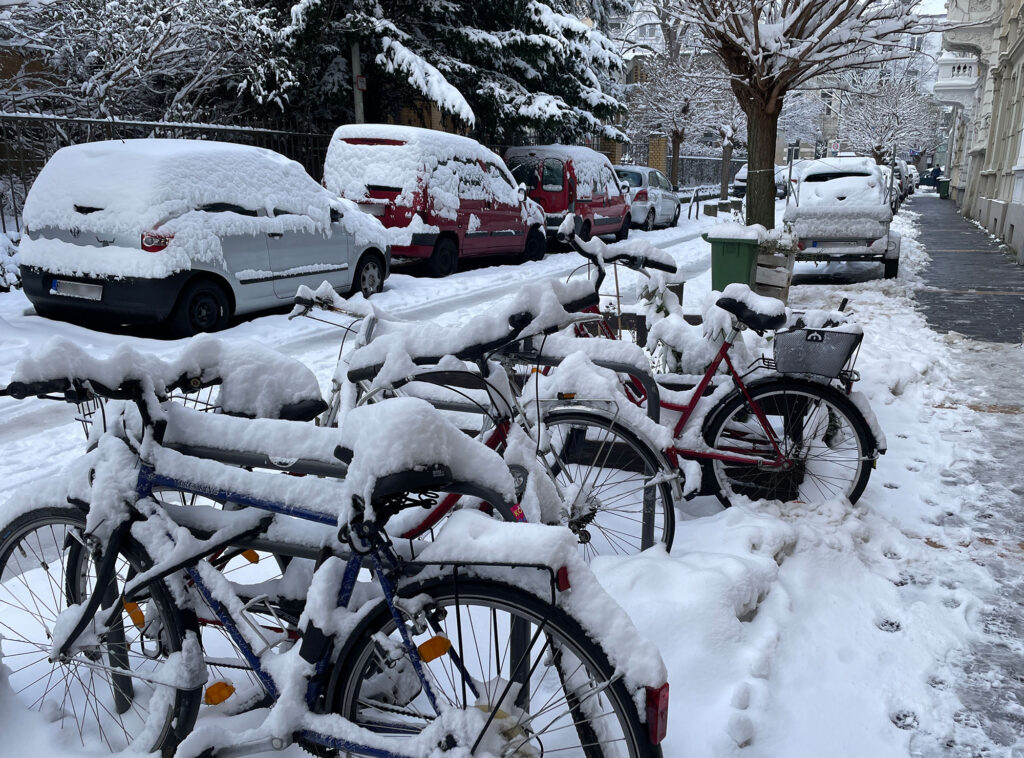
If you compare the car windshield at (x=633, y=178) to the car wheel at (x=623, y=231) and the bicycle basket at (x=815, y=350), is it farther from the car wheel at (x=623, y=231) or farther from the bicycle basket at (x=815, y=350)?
the bicycle basket at (x=815, y=350)

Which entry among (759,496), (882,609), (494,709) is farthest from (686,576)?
(494,709)

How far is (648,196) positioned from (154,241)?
1542 cm

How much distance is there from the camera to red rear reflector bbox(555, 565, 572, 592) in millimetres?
1761

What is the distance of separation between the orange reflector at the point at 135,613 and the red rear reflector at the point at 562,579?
1251 millimetres

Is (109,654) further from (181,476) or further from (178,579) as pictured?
(181,476)

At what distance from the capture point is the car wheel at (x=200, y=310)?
7.80 meters

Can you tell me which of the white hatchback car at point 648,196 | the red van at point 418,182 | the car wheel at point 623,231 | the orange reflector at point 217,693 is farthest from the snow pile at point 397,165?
the orange reflector at point 217,693

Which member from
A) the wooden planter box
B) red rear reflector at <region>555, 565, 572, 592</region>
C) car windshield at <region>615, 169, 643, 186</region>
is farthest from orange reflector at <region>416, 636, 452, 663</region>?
car windshield at <region>615, 169, 643, 186</region>

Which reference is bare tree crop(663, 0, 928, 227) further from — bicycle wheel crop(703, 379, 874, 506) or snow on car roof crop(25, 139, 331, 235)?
snow on car roof crop(25, 139, 331, 235)

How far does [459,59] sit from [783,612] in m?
16.2

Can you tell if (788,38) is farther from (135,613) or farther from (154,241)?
(135,613)

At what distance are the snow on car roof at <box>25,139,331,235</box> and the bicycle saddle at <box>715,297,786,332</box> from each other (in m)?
5.76

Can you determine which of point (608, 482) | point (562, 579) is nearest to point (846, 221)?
point (608, 482)

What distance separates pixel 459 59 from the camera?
1727 centimetres
